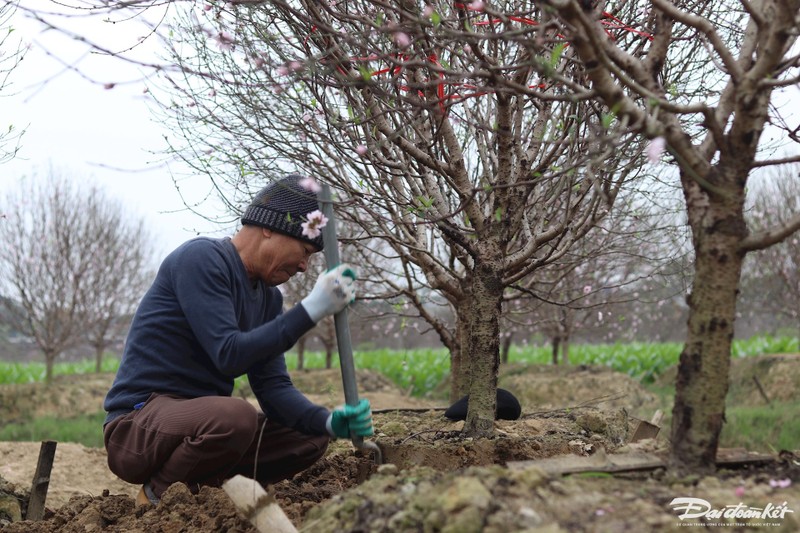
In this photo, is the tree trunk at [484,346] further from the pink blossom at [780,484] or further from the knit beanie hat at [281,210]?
the pink blossom at [780,484]

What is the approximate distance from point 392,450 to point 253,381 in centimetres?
73

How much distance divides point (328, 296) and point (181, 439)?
34.9 inches

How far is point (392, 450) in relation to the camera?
130 inches

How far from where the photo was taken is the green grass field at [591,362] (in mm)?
7746

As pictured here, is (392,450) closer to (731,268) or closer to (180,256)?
(180,256)

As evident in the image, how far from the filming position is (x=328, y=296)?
2.70 m

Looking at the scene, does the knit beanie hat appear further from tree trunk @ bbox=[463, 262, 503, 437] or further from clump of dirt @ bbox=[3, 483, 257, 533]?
clump of dirt @ bbox=[3, 483, 257, 533]

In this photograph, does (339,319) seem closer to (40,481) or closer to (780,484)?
(780,484)

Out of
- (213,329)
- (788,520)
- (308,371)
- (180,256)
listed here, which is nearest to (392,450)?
(213,329)

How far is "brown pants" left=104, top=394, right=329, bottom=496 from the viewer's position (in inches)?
114

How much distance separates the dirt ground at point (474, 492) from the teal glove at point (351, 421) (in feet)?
0.60

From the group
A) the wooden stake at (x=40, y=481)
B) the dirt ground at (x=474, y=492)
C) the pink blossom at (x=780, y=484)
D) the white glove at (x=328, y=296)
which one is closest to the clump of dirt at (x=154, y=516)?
the dirt ground at (x=474, y=492)

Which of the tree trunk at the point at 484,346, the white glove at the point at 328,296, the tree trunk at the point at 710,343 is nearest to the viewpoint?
the tree trunk at the point at 710,343

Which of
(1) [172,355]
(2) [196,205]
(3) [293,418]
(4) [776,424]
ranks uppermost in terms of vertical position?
(2) [196,205]
